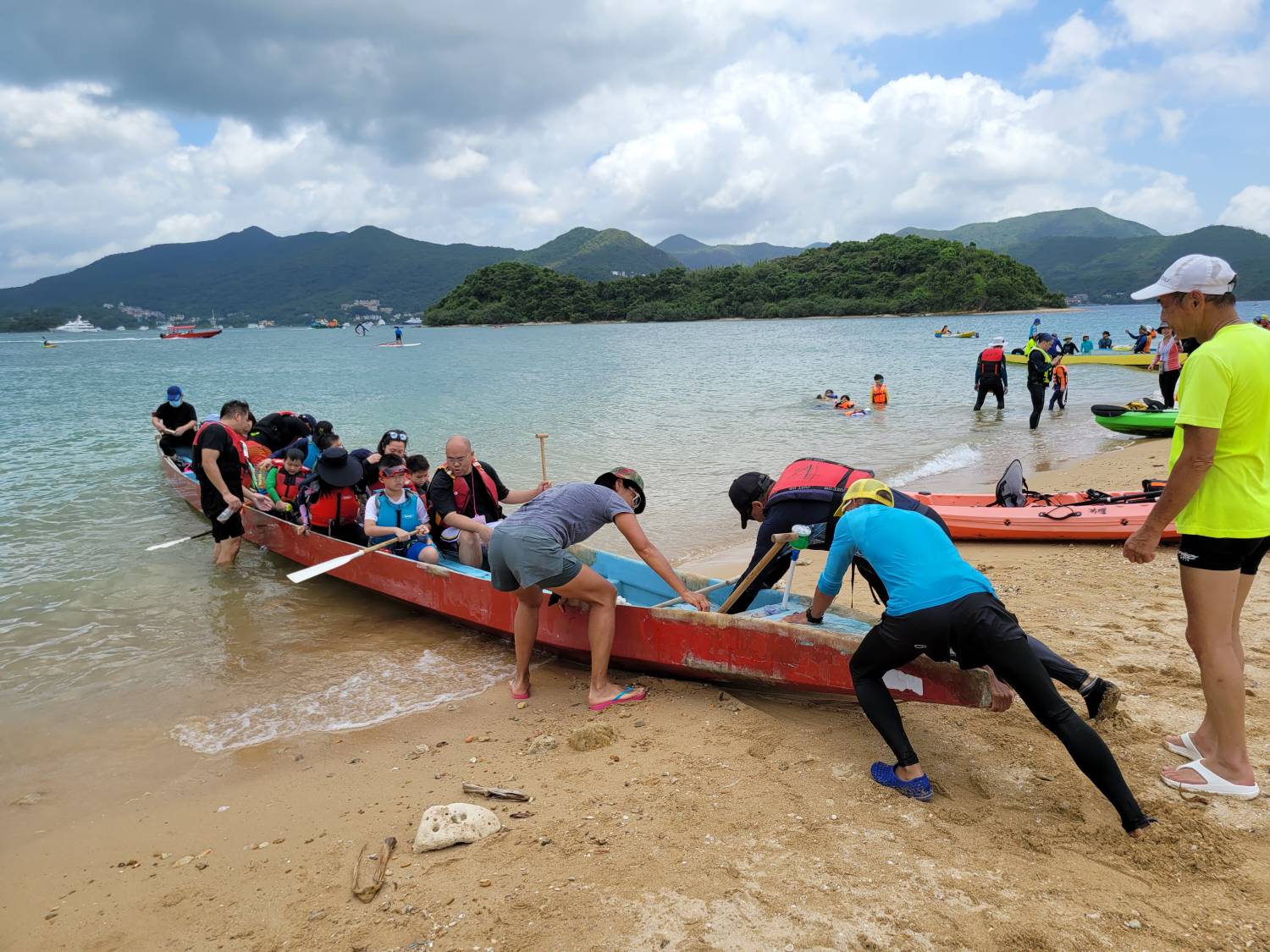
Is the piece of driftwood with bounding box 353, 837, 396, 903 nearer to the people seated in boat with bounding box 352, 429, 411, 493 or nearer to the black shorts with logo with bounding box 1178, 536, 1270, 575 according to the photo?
the black shorts with logo with bounding box 1178, 536, 1270, 575

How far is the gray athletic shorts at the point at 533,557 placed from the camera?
4426 millimetres

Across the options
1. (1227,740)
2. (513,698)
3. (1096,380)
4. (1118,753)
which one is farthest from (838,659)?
(1096,380)

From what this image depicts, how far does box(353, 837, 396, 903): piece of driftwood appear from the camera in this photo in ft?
10.2

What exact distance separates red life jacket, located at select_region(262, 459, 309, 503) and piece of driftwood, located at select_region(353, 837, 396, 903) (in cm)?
Answer: 558

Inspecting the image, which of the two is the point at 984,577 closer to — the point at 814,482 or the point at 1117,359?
the point at 814,482

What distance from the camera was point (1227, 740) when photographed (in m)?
3.19

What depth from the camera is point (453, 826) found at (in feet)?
11.1

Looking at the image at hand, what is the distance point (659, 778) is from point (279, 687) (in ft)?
11.1

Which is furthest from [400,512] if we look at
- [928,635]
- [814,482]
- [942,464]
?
[942,464]

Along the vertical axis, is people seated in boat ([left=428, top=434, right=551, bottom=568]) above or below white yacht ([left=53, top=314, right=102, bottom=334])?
below

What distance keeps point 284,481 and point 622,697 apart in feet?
17.3

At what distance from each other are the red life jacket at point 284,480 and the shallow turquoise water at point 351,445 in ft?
2.86

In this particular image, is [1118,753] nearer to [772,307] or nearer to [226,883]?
[226,883]

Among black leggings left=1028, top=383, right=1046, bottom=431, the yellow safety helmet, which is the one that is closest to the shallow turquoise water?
black leggings left=1028, top=383, right=1046, bottom=431
